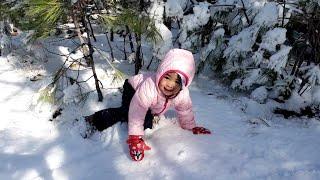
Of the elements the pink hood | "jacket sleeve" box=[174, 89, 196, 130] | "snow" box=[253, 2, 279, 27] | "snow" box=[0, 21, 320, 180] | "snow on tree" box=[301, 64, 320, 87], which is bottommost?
"snow" box=[0, 21, 320, 180]

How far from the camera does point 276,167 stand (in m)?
3.64

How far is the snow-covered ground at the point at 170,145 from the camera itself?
12.2ft

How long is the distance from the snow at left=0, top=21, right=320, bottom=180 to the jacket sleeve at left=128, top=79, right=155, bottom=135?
0.98ft

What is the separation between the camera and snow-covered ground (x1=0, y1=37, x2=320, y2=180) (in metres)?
3.73

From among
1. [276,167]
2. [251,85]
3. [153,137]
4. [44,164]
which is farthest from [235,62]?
[44,164]

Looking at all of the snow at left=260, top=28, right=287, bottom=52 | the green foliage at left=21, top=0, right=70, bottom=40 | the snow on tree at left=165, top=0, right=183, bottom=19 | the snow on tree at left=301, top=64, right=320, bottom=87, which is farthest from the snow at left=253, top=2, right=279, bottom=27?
the green foliage at left=21, top=0, right=70, bottom=40

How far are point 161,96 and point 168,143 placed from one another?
52 cm

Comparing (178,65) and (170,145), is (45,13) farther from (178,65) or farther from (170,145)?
(170,145)

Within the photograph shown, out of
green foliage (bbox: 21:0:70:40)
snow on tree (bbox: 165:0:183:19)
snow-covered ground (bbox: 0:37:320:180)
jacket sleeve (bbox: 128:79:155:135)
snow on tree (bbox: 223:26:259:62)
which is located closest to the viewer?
snow-covered ground (bbox: 0:37:320:180)

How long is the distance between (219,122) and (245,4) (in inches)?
73.1

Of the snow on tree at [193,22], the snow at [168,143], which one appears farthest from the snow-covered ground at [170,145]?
the snow on tree at [193,22]

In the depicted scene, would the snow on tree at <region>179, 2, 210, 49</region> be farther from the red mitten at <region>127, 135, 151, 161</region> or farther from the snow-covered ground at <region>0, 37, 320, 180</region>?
the red mitten at <region>127, 135, 151, 161</region>

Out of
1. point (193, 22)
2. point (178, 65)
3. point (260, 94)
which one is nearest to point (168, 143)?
point (178, 65)

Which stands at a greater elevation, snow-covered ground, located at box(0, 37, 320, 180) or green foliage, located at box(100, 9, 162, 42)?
green foliage, located at box(100, 9, 162, 42)
